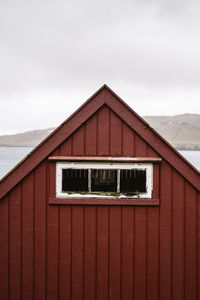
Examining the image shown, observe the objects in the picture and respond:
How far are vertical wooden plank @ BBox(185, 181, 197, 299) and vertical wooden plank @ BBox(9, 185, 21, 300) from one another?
2827 mm

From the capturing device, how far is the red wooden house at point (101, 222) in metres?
4.47

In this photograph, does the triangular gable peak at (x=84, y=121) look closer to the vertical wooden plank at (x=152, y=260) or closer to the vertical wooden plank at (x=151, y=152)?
the vertical wooden plank at (x=151, y=152)

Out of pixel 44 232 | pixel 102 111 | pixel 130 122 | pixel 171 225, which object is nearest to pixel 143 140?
pixel 130 122

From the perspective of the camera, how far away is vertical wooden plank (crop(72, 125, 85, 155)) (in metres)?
4.50

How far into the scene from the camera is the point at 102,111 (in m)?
4.52

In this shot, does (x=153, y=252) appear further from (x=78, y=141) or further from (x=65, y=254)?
(x=78, y=141)

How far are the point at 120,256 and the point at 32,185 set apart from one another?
75.3 inches

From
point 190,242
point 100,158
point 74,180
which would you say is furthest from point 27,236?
point 190,242

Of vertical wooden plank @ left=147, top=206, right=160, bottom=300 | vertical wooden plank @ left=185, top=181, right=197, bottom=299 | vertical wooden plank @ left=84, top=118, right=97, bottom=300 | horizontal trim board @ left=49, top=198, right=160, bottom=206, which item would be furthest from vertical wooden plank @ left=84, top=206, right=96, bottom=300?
vertical wooden plank @ left=185, top=181, right=197, bottom=299

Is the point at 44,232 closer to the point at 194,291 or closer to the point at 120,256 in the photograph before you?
the point at 120,256

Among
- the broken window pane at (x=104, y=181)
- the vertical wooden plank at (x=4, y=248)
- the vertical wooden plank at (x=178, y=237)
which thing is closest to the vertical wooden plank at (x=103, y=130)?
the broken window pane at (x=104, y=181)

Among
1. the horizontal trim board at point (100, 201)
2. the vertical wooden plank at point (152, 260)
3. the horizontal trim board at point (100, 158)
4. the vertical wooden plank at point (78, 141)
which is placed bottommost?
the vertical wooden plank at point (152, 260)

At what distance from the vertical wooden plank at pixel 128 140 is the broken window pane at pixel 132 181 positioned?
12.7 inches

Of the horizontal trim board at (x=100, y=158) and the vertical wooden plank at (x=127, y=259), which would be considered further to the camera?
the vertical wooden plank at (x=127, y=259)
